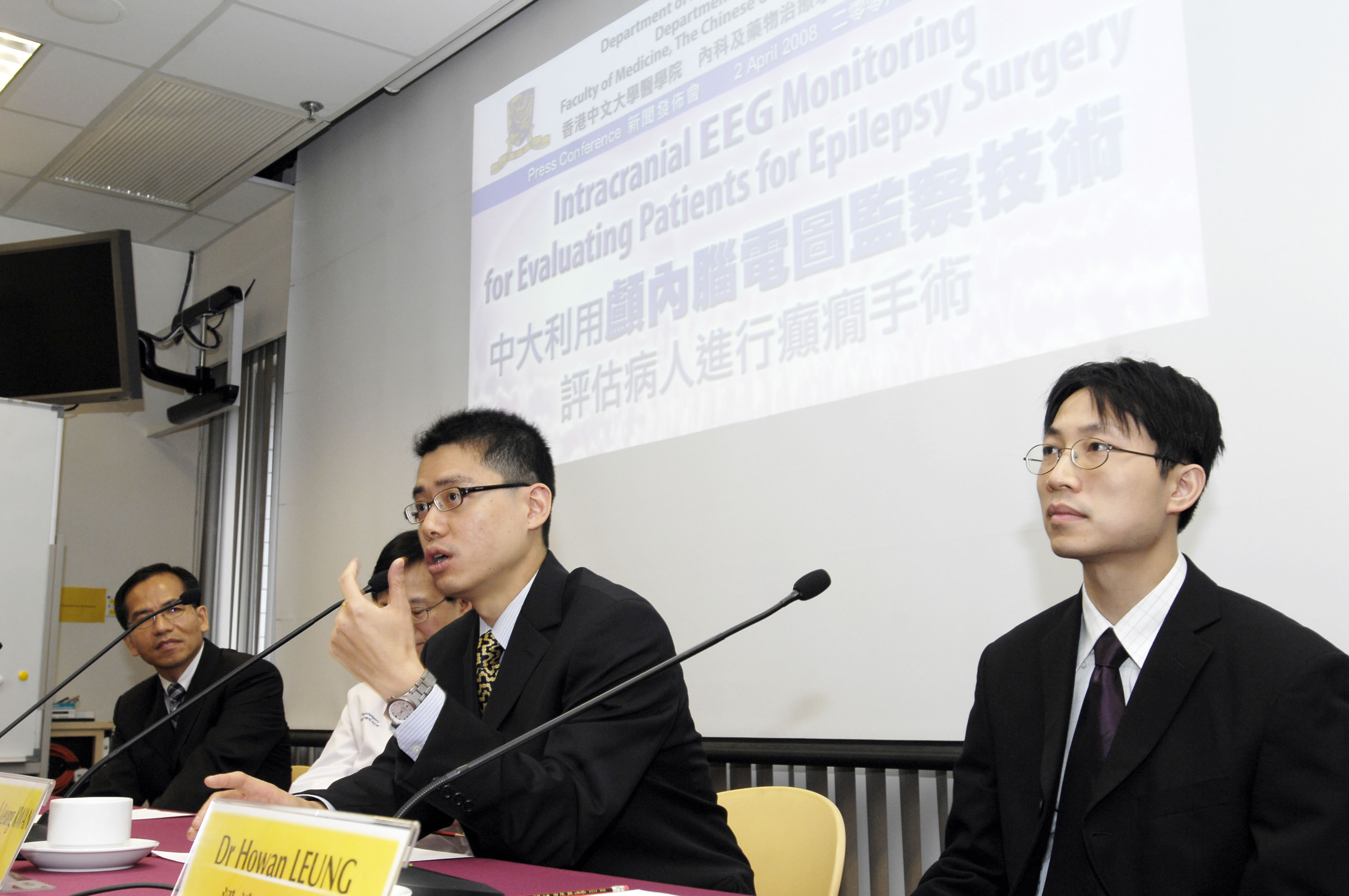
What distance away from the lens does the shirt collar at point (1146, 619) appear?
135 centimetres

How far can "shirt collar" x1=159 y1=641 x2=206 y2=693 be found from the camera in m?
3.17

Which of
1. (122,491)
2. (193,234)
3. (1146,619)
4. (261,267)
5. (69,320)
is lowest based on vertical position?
(1146,619)

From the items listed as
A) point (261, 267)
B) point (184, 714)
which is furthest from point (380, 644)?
point (261, 267)

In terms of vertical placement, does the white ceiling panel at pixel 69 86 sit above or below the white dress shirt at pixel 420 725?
above

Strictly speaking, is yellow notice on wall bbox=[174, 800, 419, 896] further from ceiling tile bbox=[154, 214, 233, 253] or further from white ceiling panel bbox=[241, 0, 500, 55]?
ceiling tile bbox=[154, 214, 233, 253]

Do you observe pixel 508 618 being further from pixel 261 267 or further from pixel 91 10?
pixel 261 267

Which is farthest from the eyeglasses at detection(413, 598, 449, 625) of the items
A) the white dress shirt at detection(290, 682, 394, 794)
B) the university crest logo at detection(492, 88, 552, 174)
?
the university crest logo at detection(492, 88, 552, 174)

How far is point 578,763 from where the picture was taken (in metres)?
1.43

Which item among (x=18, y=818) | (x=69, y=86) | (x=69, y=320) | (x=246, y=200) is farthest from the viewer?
(x=246, y=200)

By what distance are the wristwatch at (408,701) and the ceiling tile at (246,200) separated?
159 inches

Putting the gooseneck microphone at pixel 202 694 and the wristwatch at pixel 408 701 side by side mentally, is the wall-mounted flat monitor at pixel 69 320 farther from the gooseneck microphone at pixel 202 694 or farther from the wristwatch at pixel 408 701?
the wristwatch at pixel 408 701

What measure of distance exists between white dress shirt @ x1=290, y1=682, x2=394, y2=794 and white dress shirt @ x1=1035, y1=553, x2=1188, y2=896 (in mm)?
1435

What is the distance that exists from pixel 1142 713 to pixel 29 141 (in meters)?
4.68

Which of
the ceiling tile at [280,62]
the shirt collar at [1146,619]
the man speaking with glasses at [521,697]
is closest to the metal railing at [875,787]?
the man speaking with glasses at [521,697]
